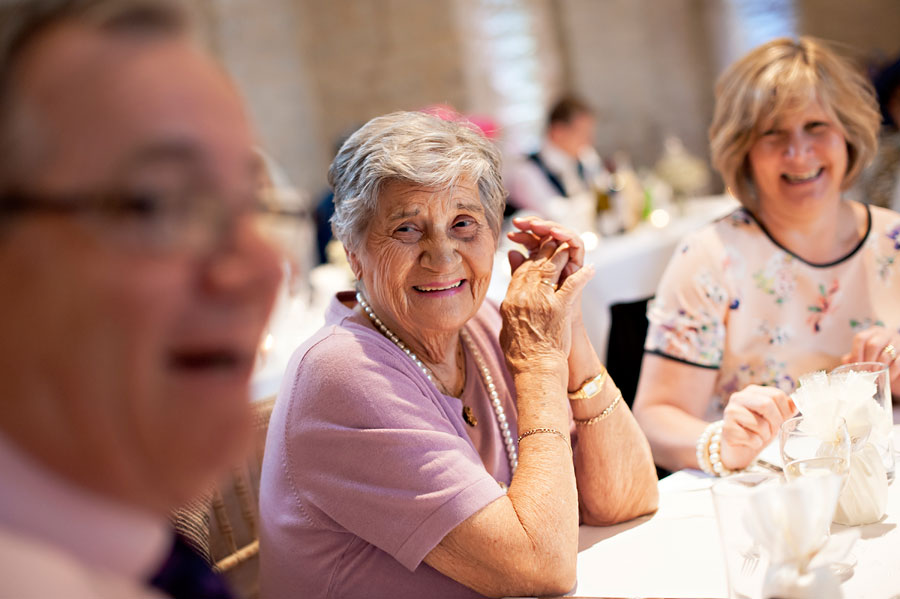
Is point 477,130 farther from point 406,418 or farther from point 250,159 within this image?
point 250,159

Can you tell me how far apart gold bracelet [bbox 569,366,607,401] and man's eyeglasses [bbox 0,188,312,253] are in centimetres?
119

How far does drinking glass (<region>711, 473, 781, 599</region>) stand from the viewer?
1.02 meters

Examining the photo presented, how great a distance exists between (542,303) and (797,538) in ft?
2.39

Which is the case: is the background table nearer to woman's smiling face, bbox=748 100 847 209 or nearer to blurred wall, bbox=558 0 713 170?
woman's smiling face, bbox=748 100 847 209

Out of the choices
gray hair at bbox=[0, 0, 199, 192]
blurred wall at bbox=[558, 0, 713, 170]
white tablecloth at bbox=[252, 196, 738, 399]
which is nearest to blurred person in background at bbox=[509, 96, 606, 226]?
blurred wall at bbox=[558, 0, 713, 170]

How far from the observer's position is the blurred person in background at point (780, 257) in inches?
85.2

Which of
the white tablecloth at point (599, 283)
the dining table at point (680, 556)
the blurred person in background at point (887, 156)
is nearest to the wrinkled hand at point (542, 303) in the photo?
the dining table at point (680, 556)

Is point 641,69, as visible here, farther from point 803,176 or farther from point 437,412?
point 437,412

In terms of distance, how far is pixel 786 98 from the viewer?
2146 mm

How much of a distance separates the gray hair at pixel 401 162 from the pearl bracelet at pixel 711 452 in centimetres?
66

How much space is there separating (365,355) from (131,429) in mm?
929

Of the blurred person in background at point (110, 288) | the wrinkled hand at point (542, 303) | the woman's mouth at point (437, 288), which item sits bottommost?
the wrinkled hand at point (542, 303)

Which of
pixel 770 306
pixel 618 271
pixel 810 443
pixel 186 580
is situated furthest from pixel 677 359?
pixel 618 271

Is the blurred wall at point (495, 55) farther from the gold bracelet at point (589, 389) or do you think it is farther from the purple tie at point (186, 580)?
the purple tie at point (186, 580)
